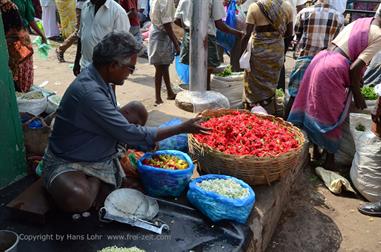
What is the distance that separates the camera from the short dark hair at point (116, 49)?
2619 mm

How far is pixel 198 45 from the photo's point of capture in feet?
16.6

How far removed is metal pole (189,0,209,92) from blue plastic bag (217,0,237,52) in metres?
1.98

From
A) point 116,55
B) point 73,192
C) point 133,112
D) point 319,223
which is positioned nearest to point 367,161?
point 319,223

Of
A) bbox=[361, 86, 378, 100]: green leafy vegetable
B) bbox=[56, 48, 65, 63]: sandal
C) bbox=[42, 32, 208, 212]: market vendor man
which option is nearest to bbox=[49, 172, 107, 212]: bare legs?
bbox=[42, 32, 208, 212]: market vendor man

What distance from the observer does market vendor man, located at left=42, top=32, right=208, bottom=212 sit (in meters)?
2.65

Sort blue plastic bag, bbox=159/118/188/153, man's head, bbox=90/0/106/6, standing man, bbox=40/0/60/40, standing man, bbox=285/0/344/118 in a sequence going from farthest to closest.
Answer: standing man, bbox=40/0/60/40, standing man, bbox=285/0/344/118, man's head, bbox=90/0/106/6, blue plastic bag, bbox=159/118/188/153

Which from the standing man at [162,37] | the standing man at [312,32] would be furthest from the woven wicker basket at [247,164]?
the standing man at [162,37]

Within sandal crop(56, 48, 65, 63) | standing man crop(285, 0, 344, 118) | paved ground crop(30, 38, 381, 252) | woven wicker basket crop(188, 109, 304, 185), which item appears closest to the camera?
woven wicker basket crop(188, 109, 304, 185)

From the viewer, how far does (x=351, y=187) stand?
4277mm

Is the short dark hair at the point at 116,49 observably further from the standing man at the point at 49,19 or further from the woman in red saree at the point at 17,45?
the standing man at the point at 49,19

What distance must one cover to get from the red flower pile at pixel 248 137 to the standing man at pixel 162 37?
233 cm

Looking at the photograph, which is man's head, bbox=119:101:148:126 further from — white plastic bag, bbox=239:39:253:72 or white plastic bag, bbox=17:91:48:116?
white plastic bag, bbox=239:39:253:72

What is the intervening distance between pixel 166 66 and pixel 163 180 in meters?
3.42

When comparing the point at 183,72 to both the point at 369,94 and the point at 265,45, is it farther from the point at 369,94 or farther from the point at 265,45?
the point at 369,94
